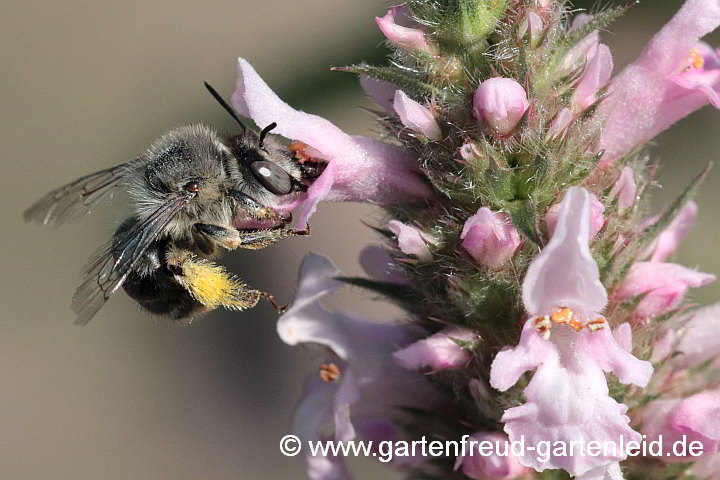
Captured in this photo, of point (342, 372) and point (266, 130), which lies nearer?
point (266, 130)

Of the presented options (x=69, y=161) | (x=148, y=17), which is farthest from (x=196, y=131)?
(x=148, y=17)

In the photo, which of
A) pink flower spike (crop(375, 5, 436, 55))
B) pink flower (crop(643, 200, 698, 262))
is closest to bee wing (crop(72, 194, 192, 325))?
pink flower spike (crop(375, 5, 436, 55))

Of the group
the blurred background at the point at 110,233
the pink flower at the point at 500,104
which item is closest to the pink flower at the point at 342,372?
the pink flower at the point at 500,104

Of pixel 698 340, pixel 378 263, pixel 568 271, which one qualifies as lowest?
pixel 698 340

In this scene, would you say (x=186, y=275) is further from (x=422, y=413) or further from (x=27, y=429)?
(x=27, y=429)

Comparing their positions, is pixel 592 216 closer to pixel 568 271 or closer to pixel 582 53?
pixel 568 271

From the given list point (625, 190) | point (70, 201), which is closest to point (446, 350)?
point (625, 190)

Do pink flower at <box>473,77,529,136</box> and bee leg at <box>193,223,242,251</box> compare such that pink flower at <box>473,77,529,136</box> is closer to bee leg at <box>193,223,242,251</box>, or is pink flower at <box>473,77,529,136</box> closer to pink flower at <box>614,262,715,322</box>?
pink flower at <box>614,262,715,322</box>

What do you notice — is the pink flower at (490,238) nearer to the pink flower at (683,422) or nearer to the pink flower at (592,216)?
the pink flower at (592,216)
